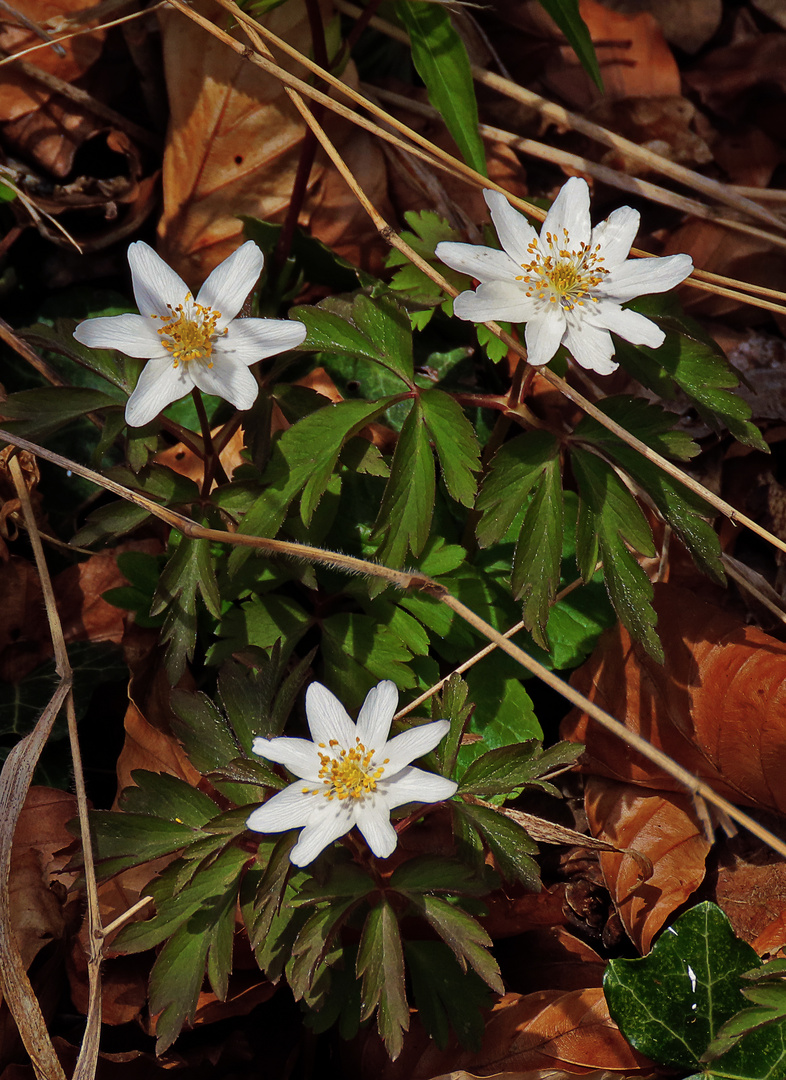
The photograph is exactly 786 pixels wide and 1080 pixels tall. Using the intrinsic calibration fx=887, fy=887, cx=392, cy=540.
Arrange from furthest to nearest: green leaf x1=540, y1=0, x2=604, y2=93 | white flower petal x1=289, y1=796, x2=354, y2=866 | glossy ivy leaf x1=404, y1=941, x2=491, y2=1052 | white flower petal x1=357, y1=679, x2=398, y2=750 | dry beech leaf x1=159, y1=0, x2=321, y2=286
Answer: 1. dry beech leaf x1=159, y1=0, x2=321, y2=286
2. green leaf x1=540, y1=0, x2=604, y2=93
3. glossy ivy leaf x1=404, y1=941, x2=491, y2=1052
4. white flower petal x1=357, y1=679, x2=398, y2=750
5. white flower petal x1=289, y1=796, x2=354, y2=866

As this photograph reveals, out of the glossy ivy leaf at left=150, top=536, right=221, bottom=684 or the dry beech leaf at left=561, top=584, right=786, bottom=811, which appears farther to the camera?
the dry beech leaf at left=561, top=584, right=786, bottom=811

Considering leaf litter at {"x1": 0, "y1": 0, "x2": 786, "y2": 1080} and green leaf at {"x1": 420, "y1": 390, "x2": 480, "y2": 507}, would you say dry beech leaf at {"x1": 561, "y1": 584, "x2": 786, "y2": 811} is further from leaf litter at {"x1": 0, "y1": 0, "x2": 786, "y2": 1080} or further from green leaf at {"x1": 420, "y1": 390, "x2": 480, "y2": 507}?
green leaf at {"x1": 420, "y1": 390, "x2": 480, "y2": 507}

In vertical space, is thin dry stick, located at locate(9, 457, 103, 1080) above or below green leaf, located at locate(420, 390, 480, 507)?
below

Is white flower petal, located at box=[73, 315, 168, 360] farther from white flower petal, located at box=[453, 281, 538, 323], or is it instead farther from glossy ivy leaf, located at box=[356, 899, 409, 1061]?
glossy ivy leaf, located at box=[356, 899, 409, 1061]

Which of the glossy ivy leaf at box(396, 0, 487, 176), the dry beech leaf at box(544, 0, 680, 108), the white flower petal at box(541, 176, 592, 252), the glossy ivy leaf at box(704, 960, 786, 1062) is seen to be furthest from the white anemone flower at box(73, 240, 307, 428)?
the dry beech leaf at box(544, 0, 680, 108)

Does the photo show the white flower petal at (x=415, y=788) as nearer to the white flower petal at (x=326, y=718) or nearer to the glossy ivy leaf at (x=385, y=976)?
the white flower petal at (x=326, y=718)

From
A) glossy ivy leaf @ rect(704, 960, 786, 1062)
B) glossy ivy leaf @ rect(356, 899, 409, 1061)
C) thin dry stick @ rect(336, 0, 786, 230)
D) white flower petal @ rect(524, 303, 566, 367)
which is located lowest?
glossy ivy leaf @ rect(704, 960, 786, 1062)

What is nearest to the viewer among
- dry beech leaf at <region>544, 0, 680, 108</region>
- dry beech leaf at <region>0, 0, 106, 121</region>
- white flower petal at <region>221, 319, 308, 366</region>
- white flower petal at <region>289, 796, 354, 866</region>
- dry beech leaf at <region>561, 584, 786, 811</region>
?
white flower petal at <region>289, 796, 354, 866</region>
